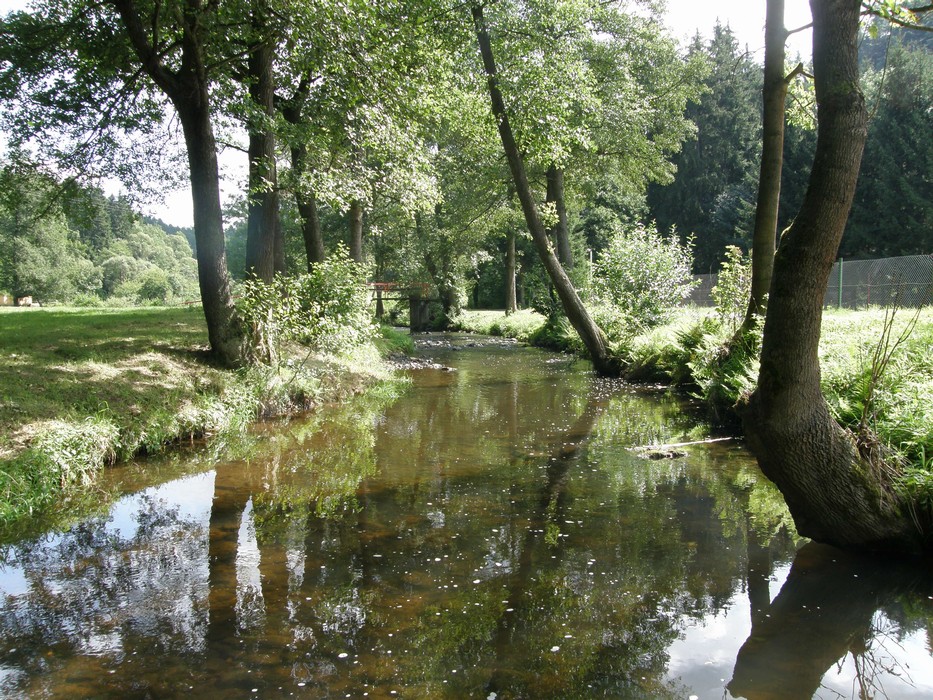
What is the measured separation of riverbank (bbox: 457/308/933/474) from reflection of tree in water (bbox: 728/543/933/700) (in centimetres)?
73

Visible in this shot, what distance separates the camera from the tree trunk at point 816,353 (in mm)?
4109

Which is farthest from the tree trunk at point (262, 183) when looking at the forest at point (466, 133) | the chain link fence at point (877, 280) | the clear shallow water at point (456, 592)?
the chain link fence at point (877, 280)

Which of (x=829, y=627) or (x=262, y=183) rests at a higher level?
(x=262, y=183)

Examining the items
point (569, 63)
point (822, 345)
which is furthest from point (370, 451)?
point (569, 63)

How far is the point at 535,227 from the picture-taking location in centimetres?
1505

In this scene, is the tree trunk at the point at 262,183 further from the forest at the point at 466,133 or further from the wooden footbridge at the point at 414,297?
the wooden footbridge at the point at 414,297

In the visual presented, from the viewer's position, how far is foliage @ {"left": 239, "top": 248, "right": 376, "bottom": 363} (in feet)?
35.8

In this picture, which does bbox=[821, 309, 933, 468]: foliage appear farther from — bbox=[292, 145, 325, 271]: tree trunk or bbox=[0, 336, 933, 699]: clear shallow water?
bbox=[292, 145, 325, 271]: tree trunk

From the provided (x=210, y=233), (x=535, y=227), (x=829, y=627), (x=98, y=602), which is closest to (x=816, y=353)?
(x=829, y=627)

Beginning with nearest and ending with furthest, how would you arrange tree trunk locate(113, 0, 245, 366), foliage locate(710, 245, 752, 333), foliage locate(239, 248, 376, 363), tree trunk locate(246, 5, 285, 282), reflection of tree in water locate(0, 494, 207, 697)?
reflection of tree in water locate(0, 494, 207, 697), tree trunk locate(113, 0, 245, 366), foliage locate(239, 248, 376, 363), foliage locate(710, 245, 752, 333), tree trunk locate(246, 5, 285, 282)

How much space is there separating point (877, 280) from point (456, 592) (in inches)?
871

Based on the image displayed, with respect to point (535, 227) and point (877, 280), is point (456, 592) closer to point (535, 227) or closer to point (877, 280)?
point (535, 227)

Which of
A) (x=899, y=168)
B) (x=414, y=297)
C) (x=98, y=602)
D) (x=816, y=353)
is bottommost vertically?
(x=98, y=602)

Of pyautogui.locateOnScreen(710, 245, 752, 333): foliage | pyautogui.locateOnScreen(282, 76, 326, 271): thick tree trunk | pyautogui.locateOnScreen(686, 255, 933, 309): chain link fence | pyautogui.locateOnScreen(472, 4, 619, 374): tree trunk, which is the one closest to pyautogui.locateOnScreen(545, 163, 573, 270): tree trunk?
pyautogui.locateOnScreen(686, 255, 933, 309): chain link fence
